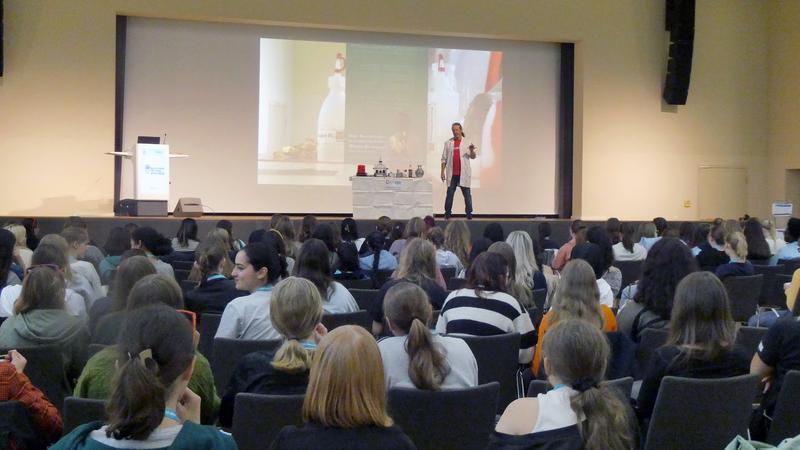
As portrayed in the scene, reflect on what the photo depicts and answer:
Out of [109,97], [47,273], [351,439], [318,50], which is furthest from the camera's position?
[318,50]

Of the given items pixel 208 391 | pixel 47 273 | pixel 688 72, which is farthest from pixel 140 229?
pixel 688 72

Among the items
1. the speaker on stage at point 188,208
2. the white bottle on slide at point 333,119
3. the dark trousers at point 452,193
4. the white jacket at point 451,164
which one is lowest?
the speaker on stage at point 188,208

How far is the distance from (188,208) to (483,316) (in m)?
8.83

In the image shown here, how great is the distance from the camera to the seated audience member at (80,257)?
5.08 metres

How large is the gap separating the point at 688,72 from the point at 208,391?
1401 cm

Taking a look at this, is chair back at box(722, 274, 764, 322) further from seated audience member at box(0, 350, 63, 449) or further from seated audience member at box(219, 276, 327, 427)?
seated audience member at box(0, 350, 63, 449)

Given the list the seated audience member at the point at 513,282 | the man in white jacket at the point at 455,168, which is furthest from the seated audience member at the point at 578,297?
the man in white jacket at the point at 455,168

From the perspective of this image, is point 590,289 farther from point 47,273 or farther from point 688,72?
point 688,72

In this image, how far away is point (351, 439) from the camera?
1.91 m

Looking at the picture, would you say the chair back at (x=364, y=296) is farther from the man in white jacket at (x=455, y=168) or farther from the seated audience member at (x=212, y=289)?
the man in white jacket at (x=455, y=168)

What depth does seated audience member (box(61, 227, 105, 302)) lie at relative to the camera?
16.7 ft

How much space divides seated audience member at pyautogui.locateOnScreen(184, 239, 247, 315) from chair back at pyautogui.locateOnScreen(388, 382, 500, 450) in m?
2.06

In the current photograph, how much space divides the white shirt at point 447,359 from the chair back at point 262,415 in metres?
0.43

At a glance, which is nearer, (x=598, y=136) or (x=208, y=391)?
(x=208, y=391)
